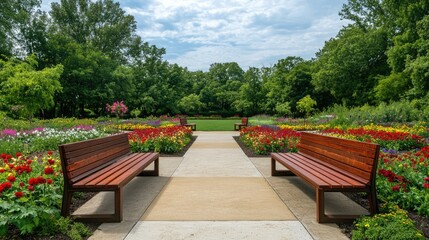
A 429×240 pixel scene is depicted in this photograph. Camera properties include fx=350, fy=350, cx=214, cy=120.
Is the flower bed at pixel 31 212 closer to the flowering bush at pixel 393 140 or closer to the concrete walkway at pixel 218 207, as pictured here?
the concrete walkway at pixel 218 207

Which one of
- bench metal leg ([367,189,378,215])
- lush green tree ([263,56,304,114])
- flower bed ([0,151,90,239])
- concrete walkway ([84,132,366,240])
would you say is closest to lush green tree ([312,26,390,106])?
lush green tree ([263,56,304,114])

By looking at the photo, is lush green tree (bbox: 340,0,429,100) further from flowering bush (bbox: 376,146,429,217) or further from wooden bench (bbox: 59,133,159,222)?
wooden bench (bbox: 59,133,159,222)

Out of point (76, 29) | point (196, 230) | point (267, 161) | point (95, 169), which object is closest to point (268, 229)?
point (196, 230)

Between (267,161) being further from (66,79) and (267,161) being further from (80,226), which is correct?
(66,79)

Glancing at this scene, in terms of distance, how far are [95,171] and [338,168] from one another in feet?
12.5

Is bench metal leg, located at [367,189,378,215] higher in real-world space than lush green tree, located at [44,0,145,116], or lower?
lower

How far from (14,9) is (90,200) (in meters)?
36.8

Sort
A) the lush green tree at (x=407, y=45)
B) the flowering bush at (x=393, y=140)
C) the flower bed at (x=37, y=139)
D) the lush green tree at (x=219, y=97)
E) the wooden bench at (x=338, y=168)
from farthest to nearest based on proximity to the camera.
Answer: the lush green tree at (x=219, y=97) < the lush green tree at (x=407, y=45) < the flowering bush at (x=393, y=140) < the flower bed at (x=37, y=139) < the wooden bench at (x=338, y=168)

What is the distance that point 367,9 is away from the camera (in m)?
41.8

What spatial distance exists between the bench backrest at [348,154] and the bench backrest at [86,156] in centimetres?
374

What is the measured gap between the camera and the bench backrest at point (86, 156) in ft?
14.4

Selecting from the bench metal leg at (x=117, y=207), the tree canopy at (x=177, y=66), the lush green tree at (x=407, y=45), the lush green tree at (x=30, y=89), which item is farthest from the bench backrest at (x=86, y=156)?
the lush green tree at (x=407, y=45)

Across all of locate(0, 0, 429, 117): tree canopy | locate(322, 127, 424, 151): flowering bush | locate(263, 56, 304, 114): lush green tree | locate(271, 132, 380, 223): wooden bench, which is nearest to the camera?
Answer: locate(271, 132, 380, 223): wooden bench

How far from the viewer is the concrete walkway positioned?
13.2 ft
